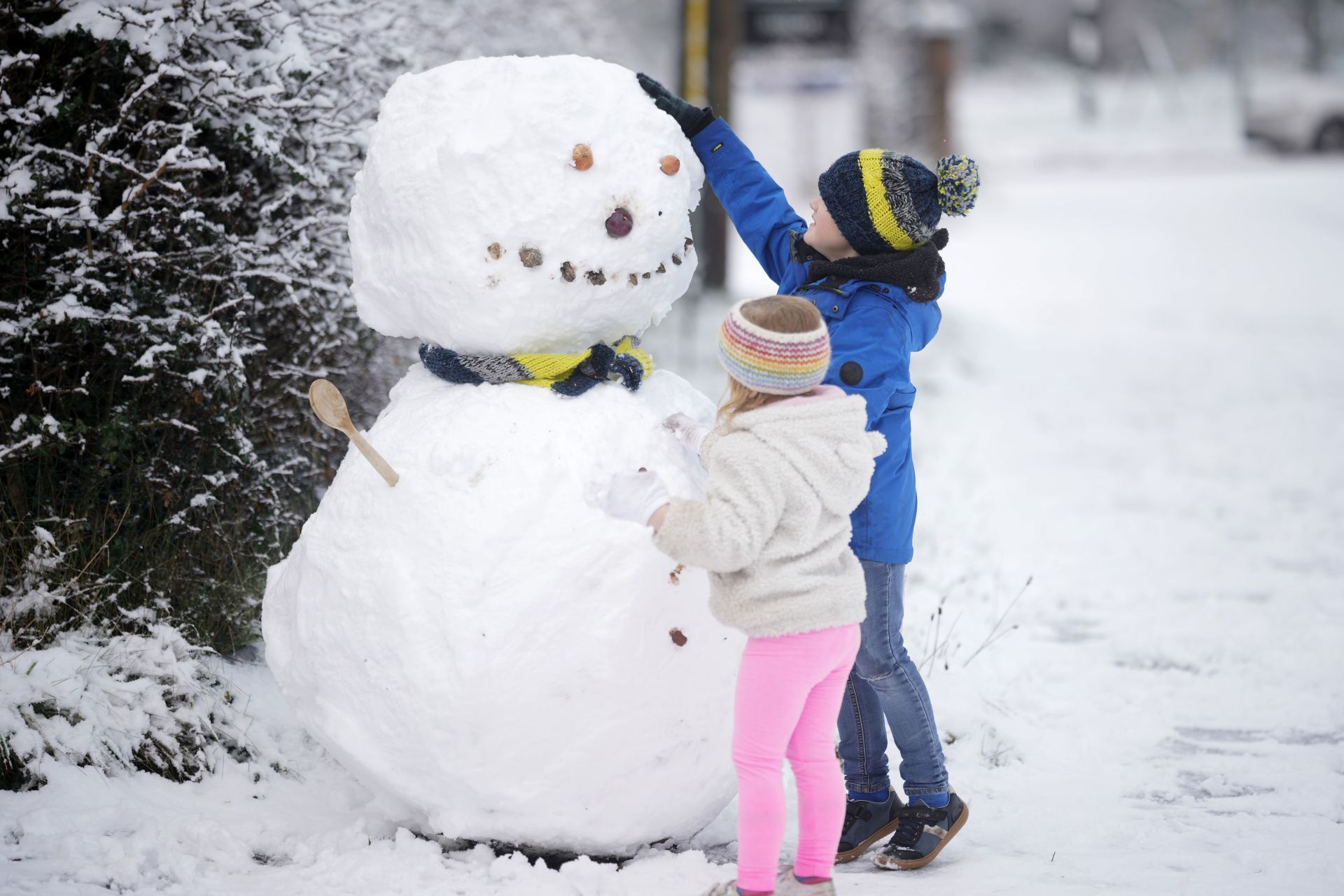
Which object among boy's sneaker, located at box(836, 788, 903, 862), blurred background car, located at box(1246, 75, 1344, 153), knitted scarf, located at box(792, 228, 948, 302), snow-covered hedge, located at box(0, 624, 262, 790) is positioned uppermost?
knitted scarf, located at box(792, 228, 948, 302)

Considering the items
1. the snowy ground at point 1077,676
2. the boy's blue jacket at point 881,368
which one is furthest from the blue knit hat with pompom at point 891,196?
the snowy ground at point 1077,676

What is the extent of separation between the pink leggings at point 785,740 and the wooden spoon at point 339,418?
0.93m

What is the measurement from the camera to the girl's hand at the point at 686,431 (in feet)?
9.77

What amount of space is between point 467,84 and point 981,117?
26967 mm

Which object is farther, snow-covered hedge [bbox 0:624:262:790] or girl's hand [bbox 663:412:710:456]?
snow-covered hedge [bbox 0:624:262:790]

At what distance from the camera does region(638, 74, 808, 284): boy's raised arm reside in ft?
10.7

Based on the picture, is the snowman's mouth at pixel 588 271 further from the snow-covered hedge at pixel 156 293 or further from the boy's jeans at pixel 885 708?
the snow-covered hedge at pixel 156 293

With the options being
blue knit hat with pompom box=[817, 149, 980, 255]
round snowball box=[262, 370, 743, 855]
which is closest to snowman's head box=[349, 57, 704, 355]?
round snowball box=[262, 370, 743, 855]

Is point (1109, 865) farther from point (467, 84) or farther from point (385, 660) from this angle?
point (467, 84)

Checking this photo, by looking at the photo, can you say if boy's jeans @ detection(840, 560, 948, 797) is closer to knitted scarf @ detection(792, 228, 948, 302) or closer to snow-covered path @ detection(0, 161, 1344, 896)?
snow-covered path @ detection(0, 161, 1344, 896)

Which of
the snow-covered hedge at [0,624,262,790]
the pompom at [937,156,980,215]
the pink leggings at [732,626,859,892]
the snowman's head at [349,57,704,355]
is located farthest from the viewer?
the snow-covered hedge at [0,624,262,790]

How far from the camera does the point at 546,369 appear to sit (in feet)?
9.64

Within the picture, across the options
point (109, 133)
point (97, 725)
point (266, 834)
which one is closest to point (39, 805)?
point (97, 725)

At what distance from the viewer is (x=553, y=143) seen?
287 centimetres
